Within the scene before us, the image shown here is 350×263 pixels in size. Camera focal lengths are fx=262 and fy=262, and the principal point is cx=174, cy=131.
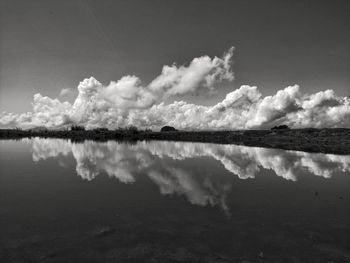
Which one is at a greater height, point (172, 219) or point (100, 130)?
point (100, 130)

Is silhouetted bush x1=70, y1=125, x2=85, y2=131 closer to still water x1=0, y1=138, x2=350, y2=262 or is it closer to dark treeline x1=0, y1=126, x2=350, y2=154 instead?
dark treeline x1=0, y1=126, x2=350, y2=154

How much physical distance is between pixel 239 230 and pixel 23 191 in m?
12.3

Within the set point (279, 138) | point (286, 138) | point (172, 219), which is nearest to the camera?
point (172, 219)

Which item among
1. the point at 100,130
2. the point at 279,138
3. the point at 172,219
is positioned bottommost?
the point at 172,219

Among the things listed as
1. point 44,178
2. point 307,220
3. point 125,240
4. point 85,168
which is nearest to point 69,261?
point 125,240

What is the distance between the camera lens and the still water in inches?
306

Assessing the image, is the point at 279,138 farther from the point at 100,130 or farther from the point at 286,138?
the point at 100,130

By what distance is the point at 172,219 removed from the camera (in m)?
10.6

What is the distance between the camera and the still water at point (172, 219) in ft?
25.5

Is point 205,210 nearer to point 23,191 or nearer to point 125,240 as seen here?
point 125,240

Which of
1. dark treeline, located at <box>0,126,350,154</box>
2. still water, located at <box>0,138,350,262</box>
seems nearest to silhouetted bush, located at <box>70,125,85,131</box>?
dark treeline, located at <box>0,126,350,154</box>

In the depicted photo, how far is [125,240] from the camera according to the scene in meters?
8.55

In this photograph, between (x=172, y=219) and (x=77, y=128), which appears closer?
(x=172, y=219)

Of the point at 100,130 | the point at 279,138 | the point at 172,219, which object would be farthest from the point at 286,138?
the point at 100,130
